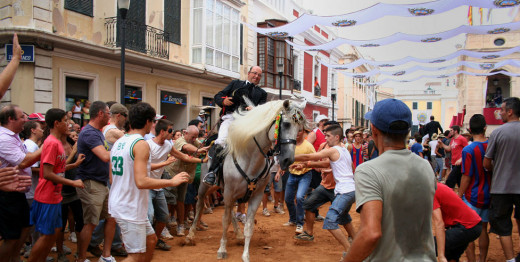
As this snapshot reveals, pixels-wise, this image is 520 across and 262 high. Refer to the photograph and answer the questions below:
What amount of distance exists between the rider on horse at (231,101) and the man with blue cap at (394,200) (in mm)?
3785

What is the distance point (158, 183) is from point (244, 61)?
17.3m

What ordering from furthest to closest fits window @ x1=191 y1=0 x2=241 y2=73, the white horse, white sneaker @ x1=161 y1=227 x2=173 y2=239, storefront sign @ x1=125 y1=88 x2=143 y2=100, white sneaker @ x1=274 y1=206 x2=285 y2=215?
window @ x1=191 y1=0 x2=241 y2=73 < storefront sign @ x1=125 y1=88 x2=143 y2=100 < white sneaker @ x1=274 y1=206 x2=285 y2=215 < white sneaker @ x1=161 y1=227 x2=173 y2=239 < the white horse

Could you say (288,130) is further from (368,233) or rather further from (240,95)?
(368,233)

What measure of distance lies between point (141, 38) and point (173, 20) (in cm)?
216

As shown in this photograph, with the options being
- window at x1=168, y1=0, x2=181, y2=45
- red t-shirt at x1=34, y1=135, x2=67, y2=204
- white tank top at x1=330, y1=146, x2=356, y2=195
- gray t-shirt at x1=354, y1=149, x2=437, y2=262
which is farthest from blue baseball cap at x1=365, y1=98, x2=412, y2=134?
window at x1=168, y1=0, x2=181, y2=45

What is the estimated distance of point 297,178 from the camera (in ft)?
23.7

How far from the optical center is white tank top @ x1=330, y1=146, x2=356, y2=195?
5081mm

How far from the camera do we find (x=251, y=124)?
500 cm

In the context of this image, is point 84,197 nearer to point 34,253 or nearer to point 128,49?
point 34,253

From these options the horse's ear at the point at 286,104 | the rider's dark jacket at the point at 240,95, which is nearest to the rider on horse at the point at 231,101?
the rider's dark jacket at the point at 240,95

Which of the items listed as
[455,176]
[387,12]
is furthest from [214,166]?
[387,12]

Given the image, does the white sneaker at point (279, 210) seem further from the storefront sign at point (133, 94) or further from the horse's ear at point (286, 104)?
the storefront sign at point (133, 94)

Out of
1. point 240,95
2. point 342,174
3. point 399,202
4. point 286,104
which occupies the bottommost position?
point 342,174

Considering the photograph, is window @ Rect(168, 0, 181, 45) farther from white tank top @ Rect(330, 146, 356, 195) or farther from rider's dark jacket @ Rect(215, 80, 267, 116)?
white tank top @ Rect(330, 146, 356, 195)
